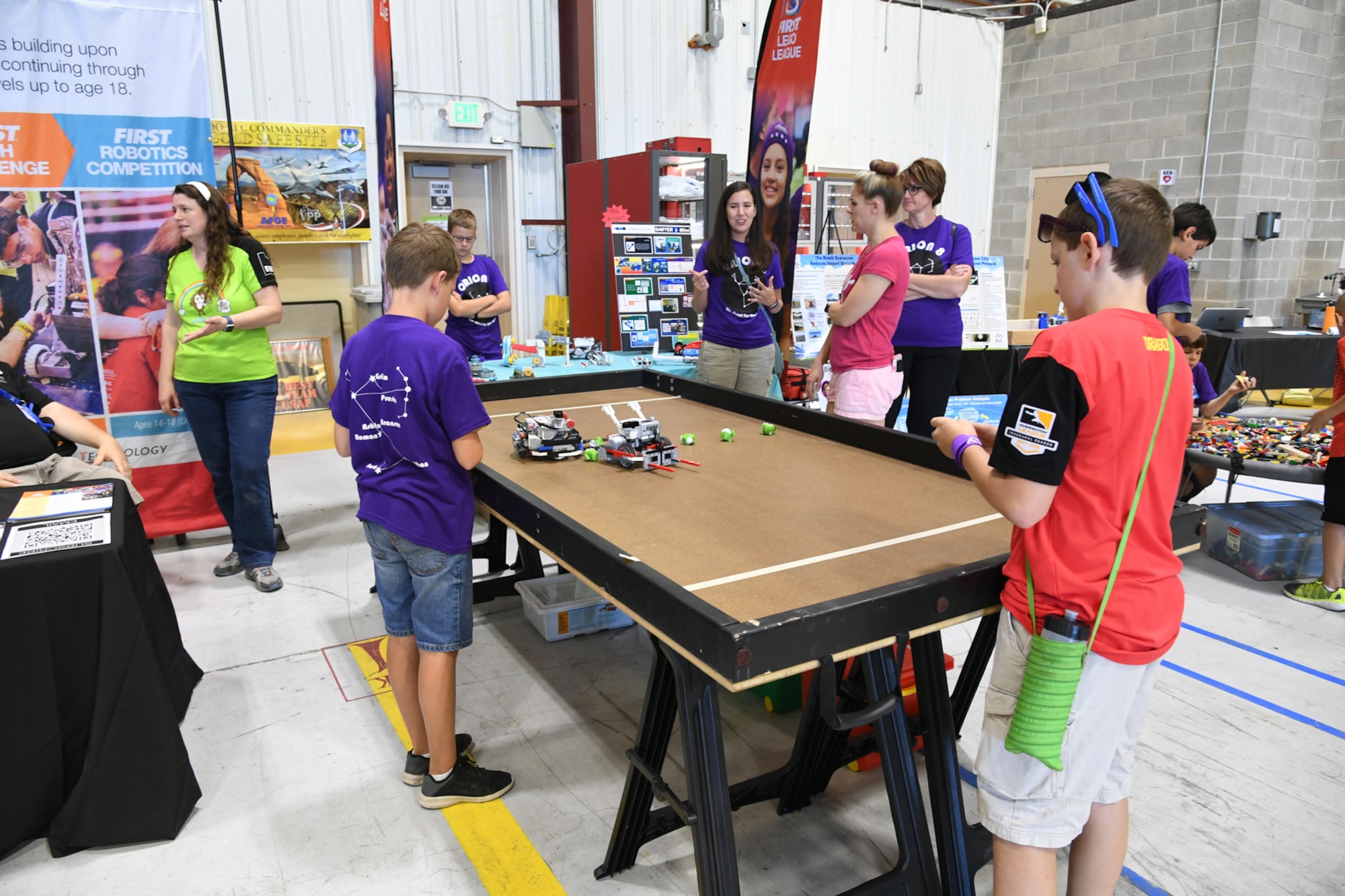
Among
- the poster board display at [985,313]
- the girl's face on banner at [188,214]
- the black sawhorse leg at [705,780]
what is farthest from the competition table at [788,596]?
the poster board display at [985,313]

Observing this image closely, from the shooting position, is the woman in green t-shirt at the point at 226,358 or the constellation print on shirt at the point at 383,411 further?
the woman in green t-shirt at the point at 226,358

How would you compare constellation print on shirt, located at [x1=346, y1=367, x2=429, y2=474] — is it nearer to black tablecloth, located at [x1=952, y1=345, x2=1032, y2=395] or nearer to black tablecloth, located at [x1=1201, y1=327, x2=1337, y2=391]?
black tablecloth, located at [x1=952, y1=345, x2=1032, y2=395]

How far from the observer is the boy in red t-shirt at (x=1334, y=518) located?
332 centimetres

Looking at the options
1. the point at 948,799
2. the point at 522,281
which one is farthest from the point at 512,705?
the point at 522,281

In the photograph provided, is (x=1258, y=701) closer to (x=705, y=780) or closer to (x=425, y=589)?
(x=705, y=780)

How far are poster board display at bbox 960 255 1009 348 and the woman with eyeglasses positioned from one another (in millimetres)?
2342

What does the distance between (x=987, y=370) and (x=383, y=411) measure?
5053mm

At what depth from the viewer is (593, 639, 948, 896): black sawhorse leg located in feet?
5.32

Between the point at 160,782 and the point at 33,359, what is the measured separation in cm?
243

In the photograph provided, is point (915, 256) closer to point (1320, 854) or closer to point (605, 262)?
point (1320, 854)

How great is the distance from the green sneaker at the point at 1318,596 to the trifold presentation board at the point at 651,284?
11.9ft

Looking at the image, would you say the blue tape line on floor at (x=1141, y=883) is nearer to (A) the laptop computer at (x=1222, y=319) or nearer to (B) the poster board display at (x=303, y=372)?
(B) the poster board display at (x=303, y=372)

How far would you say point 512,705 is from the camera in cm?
280

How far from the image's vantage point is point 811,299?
20.3 feet
